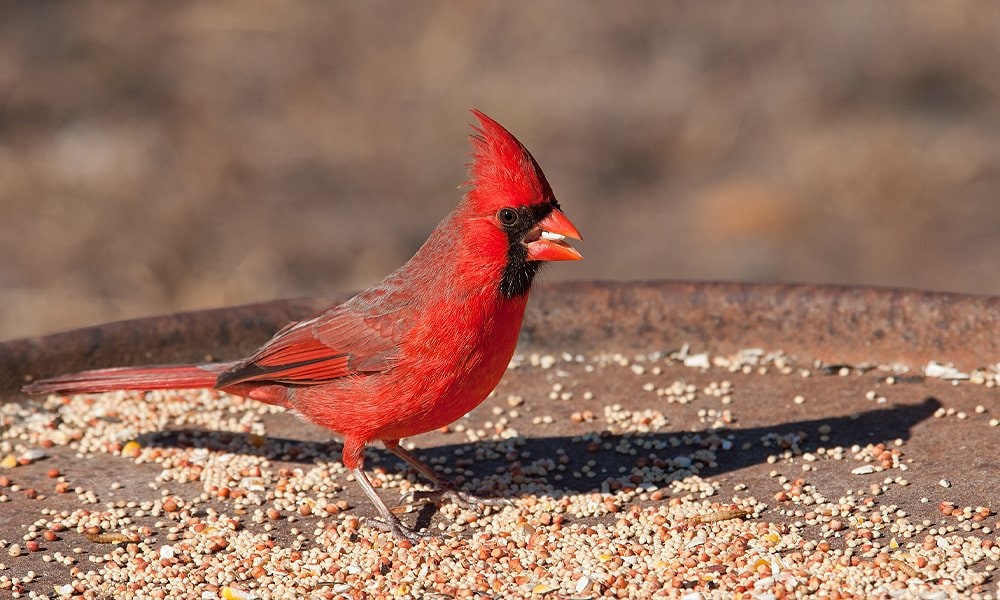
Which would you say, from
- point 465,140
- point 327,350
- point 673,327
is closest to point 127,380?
point 327,350

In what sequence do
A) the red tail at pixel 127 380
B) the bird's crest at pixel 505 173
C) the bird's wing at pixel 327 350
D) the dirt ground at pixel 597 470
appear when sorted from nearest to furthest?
the dirt ground at pixel 597 470 → the bird's crest at pixel 505 173 → the bird's wing at pixel 327 350 → the red tail at pixel 127 380

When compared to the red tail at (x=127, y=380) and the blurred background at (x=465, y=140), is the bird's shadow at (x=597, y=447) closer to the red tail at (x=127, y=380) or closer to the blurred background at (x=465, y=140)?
the red tail at (x=127, y=380)

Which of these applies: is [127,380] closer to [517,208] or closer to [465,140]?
[517,208]

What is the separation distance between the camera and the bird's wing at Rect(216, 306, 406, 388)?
3529 mm

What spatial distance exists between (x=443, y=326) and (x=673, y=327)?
1.27 m

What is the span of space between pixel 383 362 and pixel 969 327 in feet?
6.38

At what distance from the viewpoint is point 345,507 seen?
357cm

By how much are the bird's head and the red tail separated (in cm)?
100

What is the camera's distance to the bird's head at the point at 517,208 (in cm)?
335

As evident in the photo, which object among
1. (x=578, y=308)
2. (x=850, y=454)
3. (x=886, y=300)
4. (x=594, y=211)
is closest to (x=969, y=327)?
(x=886, y=300)

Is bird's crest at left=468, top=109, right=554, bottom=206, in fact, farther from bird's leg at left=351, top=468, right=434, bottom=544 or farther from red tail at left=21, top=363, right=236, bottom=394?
red tail at left=21, top=363, right=236, bottom=394

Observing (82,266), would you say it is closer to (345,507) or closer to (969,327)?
(345,507)

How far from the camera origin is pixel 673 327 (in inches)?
175

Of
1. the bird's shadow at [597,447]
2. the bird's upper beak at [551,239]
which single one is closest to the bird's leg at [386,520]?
the bird's shadow at [597,447]
